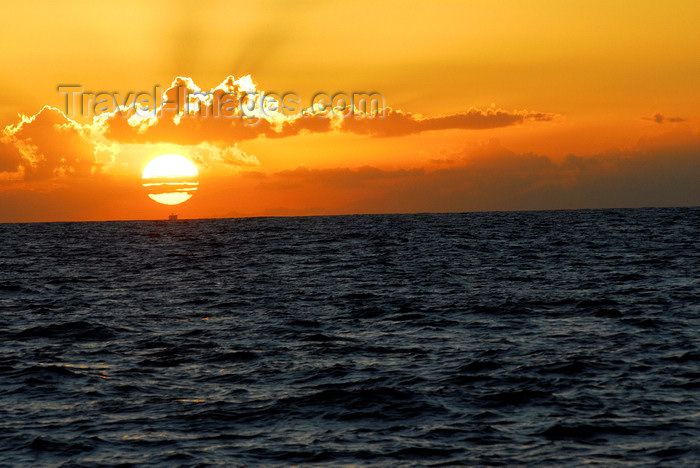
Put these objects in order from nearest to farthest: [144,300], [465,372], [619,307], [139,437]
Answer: [139,437], [465,372], [619,307], [144,300]

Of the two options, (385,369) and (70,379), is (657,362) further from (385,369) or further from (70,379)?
(70,379)

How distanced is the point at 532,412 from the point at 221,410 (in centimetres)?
687

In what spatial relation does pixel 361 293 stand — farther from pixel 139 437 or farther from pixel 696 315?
pixel 139 437

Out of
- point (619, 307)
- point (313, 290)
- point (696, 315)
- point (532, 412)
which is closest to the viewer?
point (532, 412)

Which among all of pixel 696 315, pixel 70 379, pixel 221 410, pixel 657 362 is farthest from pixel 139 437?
pixel 696 315

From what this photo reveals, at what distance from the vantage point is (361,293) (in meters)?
37.2

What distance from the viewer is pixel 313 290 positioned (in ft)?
129

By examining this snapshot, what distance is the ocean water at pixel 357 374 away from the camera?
13.8m

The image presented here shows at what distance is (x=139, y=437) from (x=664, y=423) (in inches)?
418

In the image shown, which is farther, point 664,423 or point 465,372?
point 465,372

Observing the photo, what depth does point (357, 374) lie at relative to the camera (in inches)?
758

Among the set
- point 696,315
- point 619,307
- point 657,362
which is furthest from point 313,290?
point 657,362

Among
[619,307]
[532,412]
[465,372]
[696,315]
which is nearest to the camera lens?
[532,412]

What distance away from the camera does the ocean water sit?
45.4 feet
